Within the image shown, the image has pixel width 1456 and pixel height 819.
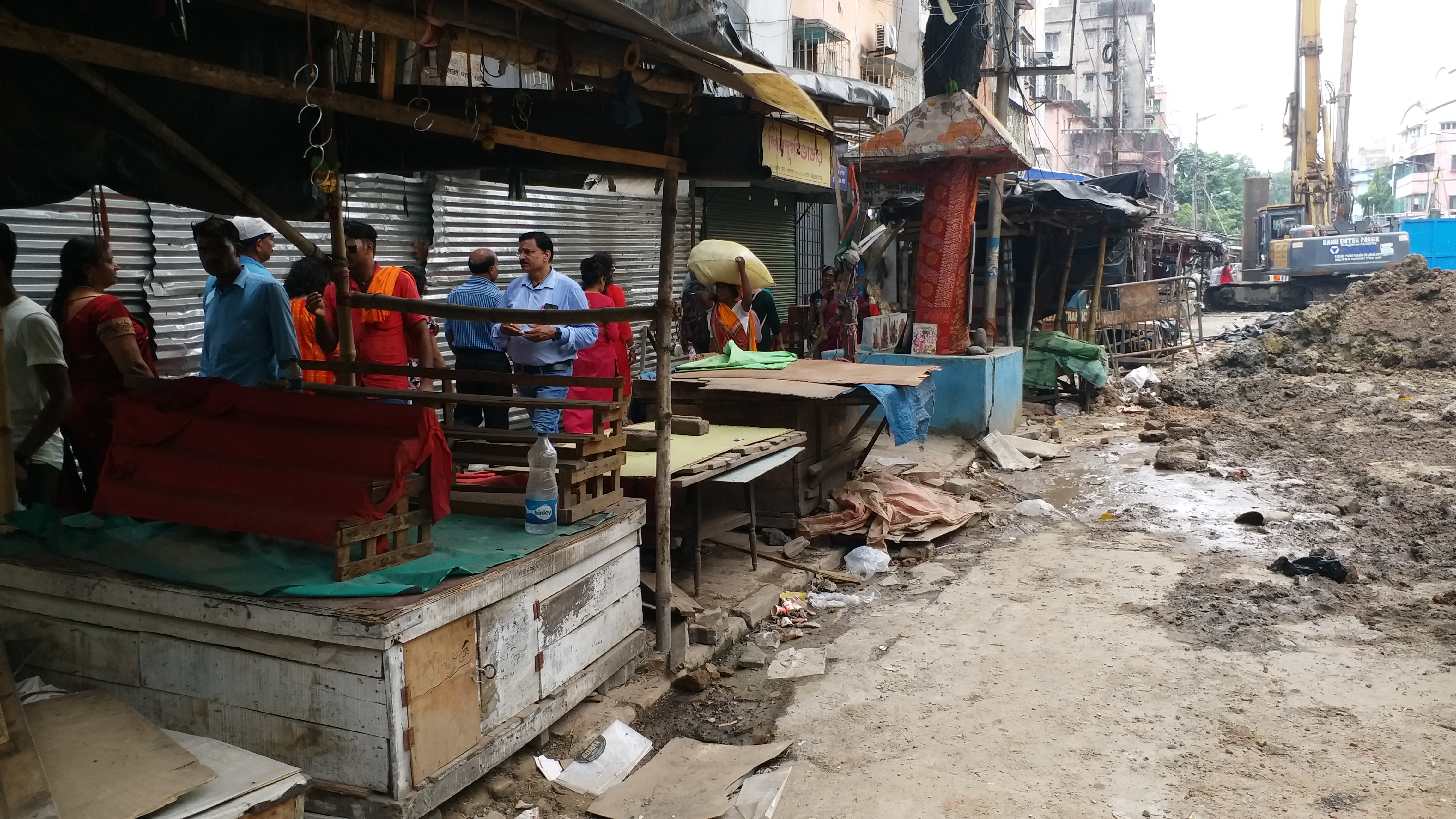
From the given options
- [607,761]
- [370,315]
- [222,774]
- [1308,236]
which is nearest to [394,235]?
[370,315]

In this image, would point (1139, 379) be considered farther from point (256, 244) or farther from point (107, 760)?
point (107, 760)

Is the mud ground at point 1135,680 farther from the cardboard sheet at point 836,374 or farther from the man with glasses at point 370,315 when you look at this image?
the man with glasses at point 370,315

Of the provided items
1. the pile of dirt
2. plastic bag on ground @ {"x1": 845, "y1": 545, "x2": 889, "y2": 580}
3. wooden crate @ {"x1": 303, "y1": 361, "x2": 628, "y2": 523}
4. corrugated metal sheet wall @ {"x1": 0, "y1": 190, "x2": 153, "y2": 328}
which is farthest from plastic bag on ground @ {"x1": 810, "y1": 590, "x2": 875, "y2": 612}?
the pile of dirt

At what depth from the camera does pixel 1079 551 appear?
22.9 feet

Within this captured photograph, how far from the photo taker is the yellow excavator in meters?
26.4

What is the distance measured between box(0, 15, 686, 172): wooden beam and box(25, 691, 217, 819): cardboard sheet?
6.13 ft

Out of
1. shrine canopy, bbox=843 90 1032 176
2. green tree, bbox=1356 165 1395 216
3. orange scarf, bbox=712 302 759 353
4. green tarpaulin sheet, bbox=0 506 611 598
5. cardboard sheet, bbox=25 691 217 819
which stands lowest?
cardboard sheet, bbox=25 691 217 819

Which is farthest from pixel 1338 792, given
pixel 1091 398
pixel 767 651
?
pixel 1091 398

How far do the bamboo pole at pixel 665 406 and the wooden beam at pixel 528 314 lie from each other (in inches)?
4.5

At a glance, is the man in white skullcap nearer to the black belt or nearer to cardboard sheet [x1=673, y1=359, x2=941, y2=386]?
the black belt

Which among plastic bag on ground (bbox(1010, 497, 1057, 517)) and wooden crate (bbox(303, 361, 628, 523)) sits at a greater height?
wooden crate (bbox(303, 361, 628, 523))

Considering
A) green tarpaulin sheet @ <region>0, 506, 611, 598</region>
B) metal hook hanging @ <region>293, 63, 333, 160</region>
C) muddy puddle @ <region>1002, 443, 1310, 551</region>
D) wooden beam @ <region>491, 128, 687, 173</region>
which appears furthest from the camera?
muddy puddle @ <region>1002, 443, 1310, 551</region>

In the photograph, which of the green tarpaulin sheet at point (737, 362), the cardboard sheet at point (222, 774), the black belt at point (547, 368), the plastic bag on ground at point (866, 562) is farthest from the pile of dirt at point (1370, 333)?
the cardboard sheet at point (222, 774)

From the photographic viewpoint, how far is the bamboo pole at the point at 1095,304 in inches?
606
